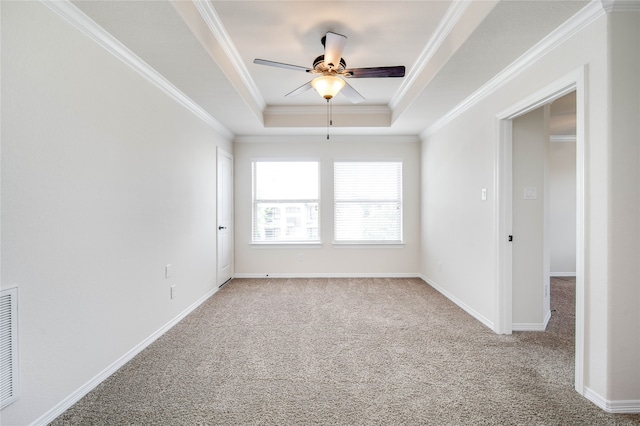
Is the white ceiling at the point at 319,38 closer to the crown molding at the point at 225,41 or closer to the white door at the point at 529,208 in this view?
the crown molding at the point at 225,41

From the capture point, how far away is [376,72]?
2537mm

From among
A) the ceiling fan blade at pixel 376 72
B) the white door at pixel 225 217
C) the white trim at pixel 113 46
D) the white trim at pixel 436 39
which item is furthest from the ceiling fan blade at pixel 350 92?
the white door at pixel 225 217

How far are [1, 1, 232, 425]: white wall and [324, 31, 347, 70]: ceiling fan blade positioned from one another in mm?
1609

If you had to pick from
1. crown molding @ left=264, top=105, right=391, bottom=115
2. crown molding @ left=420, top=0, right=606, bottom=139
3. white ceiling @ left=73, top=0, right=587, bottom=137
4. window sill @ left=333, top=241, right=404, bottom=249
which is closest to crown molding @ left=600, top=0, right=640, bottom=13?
crown molding @ left=420, top=0, right=606, bottom=139

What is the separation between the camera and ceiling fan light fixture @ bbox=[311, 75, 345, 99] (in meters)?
2.63

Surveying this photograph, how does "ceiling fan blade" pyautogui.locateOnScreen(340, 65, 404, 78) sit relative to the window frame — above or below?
above

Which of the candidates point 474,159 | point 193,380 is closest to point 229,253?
point 193,380

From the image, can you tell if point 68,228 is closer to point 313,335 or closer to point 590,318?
point 313,335

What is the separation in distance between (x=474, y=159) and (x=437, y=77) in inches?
43.0

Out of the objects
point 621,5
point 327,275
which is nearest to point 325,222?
point 327,275

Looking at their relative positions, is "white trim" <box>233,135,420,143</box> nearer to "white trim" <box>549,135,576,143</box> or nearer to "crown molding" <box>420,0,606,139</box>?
"crown molding" <box>420,0,606,139</box>

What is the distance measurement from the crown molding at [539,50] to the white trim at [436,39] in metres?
0.62

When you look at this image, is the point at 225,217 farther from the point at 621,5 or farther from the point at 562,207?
the point at 562,207

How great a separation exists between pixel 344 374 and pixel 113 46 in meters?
2.95
